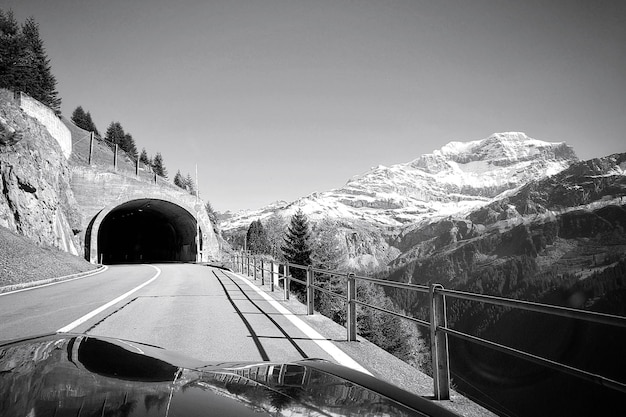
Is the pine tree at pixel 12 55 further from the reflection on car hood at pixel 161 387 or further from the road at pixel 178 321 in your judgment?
the reflection on car hood at pixel 161 387

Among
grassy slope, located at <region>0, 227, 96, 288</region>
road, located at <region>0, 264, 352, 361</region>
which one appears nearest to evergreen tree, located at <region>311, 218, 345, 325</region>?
grassy slope, located at <region>0, 227, 96, 288</region>

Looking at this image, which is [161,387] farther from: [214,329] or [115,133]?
[115,133]

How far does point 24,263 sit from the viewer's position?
1809 cm

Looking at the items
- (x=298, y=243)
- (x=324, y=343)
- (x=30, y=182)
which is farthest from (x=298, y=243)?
(x=324, y=343)

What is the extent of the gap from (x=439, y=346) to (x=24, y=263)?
20180 mm

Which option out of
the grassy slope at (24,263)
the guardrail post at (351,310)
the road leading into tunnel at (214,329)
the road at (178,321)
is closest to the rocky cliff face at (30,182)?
the grassy slope at (24,263)

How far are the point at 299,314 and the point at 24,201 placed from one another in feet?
81.3

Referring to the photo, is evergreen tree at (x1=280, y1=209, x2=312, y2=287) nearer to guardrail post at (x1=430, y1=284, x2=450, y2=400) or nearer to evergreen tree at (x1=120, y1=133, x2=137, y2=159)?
guardrail post at (x1=430, y1=284, x2=450, y2=400)

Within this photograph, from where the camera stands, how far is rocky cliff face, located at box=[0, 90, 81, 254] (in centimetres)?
2494

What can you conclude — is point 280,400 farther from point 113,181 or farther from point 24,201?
point 113,181

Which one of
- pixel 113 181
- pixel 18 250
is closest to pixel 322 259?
pixel 113 181

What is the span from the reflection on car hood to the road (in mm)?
3038

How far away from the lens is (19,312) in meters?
9.12

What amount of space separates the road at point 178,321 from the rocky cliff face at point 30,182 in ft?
50.7
